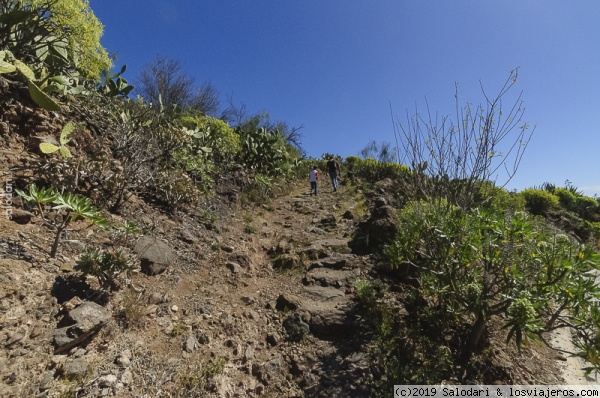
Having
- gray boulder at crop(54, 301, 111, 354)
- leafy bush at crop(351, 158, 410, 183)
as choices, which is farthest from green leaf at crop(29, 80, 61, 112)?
leafy bush at crop(351, 158, 410, 183)

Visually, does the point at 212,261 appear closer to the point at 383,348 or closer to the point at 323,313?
the point at 323,313

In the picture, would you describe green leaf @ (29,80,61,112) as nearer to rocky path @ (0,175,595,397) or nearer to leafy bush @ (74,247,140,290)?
rocky path @ (0,175,595,397)

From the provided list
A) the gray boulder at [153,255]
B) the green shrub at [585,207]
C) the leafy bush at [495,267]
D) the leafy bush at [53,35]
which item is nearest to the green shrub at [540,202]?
the green shrub at [585,207]

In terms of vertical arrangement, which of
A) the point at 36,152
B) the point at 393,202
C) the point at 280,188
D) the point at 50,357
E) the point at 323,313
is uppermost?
the point at 280,188

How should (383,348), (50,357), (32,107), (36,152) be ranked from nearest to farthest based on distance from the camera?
(50,357), (383,348), (36,152), (32,107)

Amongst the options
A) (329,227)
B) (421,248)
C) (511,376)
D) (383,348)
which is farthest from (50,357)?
(329,227)

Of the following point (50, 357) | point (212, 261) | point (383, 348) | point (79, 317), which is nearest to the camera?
point (50, 357)

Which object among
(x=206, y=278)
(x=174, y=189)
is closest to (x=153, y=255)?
(x=206, y=278)

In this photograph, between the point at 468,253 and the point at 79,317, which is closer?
the point at 79,317

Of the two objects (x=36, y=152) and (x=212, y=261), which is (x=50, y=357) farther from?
(x=36, y=152)

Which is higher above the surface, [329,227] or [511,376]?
[329,227]

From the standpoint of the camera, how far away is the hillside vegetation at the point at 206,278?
2.09 meters

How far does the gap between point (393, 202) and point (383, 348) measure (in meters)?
5.33

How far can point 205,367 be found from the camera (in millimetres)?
2451
